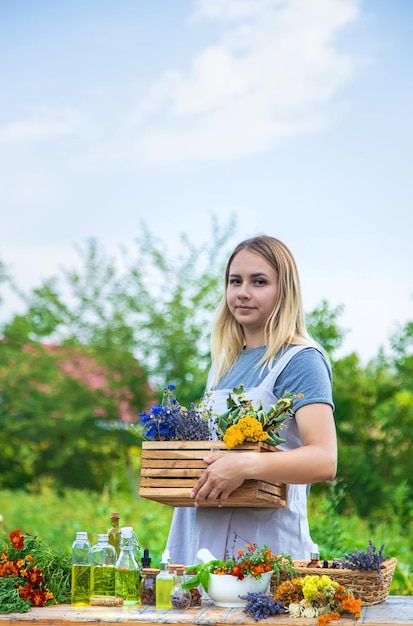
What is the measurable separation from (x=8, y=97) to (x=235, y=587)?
12668mm

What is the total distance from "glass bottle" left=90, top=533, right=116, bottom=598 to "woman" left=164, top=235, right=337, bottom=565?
0.32 meters

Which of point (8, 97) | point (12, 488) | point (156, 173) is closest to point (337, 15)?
point (156, 173)

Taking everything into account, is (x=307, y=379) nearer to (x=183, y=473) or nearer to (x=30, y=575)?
(x=183, y=473)

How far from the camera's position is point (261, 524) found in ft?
10.4

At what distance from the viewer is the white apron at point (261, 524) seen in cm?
316

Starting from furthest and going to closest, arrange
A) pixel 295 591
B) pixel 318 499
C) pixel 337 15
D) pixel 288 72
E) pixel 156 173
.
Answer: pixel 156 173 < pixel 288 72 < pixel 337 15 < pixel 318 499 < pixel 295 591

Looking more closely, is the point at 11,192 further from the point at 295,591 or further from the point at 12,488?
the point at 295,591

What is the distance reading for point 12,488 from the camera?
1465 centimetres

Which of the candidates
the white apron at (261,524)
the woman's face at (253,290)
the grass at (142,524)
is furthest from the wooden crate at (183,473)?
the grass at (142,524)

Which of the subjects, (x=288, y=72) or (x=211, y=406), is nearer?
(x=211, y=406)

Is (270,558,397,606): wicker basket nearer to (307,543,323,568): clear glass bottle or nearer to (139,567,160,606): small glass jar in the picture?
(307,543,323,568): clear glass bottle

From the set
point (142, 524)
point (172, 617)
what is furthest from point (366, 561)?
point (142, 524)

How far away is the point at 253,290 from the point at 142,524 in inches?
250

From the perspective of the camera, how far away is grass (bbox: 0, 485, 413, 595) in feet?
22.0
